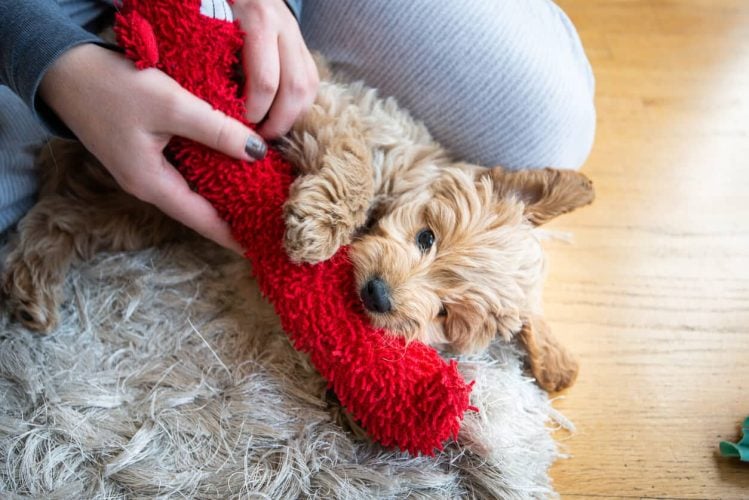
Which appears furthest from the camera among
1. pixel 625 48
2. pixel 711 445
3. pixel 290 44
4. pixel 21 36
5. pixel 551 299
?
pixel 625 48

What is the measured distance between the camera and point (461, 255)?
118 centimetres

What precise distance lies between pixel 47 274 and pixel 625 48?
193cm

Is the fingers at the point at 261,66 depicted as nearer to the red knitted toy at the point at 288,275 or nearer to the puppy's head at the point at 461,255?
the red knitted toy at the point at 288,275

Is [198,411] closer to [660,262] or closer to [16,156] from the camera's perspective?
[16,156]

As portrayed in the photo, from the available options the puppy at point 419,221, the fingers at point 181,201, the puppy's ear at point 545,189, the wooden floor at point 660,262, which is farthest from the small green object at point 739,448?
the fingers at point 181,201

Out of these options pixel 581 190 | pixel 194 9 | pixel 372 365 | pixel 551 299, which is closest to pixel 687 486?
pixel 551 299

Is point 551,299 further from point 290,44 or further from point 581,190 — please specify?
point 290,44

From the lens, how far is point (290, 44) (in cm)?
116

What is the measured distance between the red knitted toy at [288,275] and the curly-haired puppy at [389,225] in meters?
0.05

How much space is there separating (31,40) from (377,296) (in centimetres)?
74

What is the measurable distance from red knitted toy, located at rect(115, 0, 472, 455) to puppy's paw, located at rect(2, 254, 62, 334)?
399mm

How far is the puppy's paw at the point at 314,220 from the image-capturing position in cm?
106

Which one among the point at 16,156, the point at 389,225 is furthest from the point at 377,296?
the point at 16,156

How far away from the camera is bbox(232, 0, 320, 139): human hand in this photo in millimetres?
1112
